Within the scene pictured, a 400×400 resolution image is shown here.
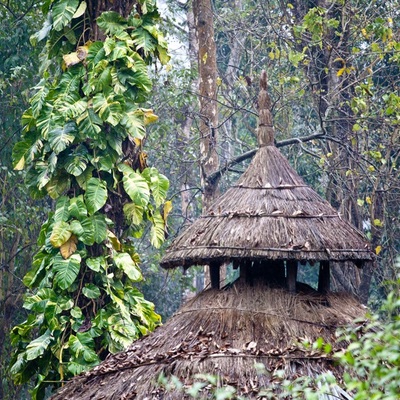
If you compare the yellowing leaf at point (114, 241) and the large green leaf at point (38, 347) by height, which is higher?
the yellowing leaf at point (114, 241)

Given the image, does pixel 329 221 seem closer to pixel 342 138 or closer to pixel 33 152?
pixel 33 152

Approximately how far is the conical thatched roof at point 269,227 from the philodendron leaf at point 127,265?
3.33 ft

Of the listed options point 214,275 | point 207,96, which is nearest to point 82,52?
point 214,275

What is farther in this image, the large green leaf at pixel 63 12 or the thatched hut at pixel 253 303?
the large green leaf at pixel 63 12

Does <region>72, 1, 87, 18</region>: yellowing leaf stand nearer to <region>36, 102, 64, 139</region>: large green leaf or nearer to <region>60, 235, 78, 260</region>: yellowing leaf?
<region>36, 102, 64, 139</region>: large green leaf

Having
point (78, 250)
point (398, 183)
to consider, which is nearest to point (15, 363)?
point (78, 250)

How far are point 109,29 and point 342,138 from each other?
413cm

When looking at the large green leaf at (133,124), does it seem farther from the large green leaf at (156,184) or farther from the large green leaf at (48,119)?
the large green leaf at (48,119)

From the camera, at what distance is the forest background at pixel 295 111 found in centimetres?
951

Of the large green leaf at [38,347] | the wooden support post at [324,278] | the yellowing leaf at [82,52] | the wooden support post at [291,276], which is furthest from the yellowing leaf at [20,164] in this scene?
the wooden support post at [324,278]

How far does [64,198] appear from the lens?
6941 millimetres

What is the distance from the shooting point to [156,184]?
23.5 ft

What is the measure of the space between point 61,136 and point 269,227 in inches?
80.8

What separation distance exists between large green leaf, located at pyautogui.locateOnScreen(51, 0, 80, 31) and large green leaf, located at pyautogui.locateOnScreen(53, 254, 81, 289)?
184 centimetres
